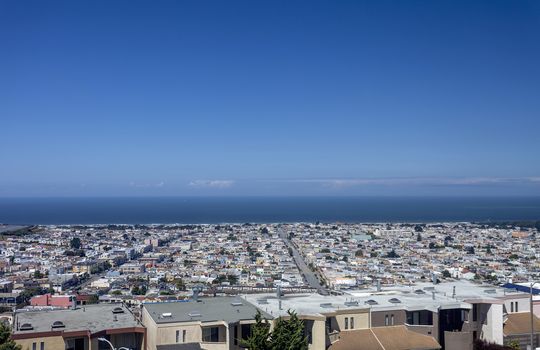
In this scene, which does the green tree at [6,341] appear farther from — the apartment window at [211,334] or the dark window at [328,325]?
the dark window at [328,325]

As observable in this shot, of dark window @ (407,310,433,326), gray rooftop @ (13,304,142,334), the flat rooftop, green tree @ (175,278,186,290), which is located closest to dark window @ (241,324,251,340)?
gray rooftop @ (13,304,142,334)

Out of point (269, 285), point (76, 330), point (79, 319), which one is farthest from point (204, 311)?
point (269, 285)

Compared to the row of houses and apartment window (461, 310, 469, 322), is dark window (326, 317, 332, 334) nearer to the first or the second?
the row of houses

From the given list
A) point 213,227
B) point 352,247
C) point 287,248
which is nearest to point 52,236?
point 213,227

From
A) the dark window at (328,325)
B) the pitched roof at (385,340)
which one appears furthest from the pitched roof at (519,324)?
the dark window at (328,325)

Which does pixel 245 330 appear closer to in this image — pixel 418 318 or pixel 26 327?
pixel 418 318
